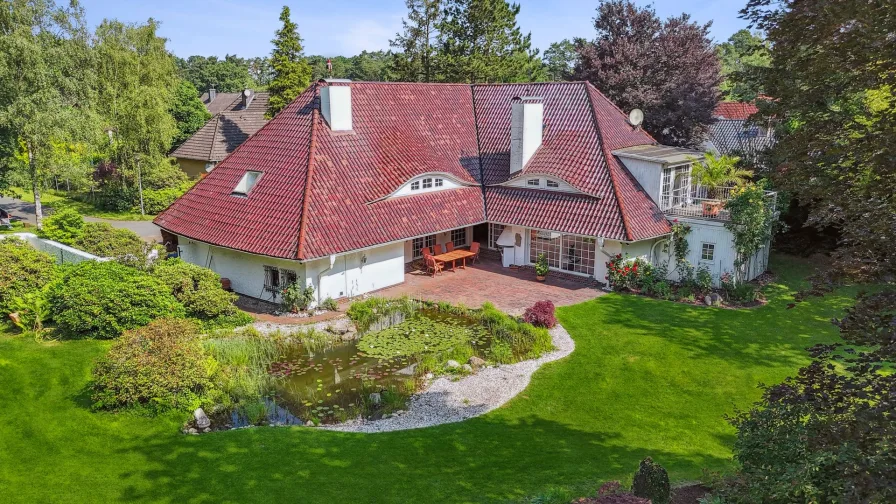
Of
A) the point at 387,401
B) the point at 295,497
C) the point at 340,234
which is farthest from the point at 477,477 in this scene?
the point at 340,234

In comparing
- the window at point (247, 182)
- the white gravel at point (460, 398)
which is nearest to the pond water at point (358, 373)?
the white gravel at point (460, 398)

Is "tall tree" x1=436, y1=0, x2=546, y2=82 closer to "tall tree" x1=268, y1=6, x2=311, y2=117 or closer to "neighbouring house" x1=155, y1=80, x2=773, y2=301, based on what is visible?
"tall tree" x1=268, y1=6, x2=311, y2=117

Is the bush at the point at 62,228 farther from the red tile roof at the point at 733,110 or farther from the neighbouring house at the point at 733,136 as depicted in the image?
the red tile roof at the point at 733,110

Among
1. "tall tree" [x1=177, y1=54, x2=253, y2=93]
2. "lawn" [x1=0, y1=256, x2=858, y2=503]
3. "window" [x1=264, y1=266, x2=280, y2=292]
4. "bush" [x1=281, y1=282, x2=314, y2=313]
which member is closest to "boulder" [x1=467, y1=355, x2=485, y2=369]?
"lawn" [x1=0, y1=256, x2=858, y2=503]

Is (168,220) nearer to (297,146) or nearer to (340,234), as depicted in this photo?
(297,146)

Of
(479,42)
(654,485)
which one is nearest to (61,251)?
(654,485)

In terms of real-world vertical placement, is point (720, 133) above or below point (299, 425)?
above
